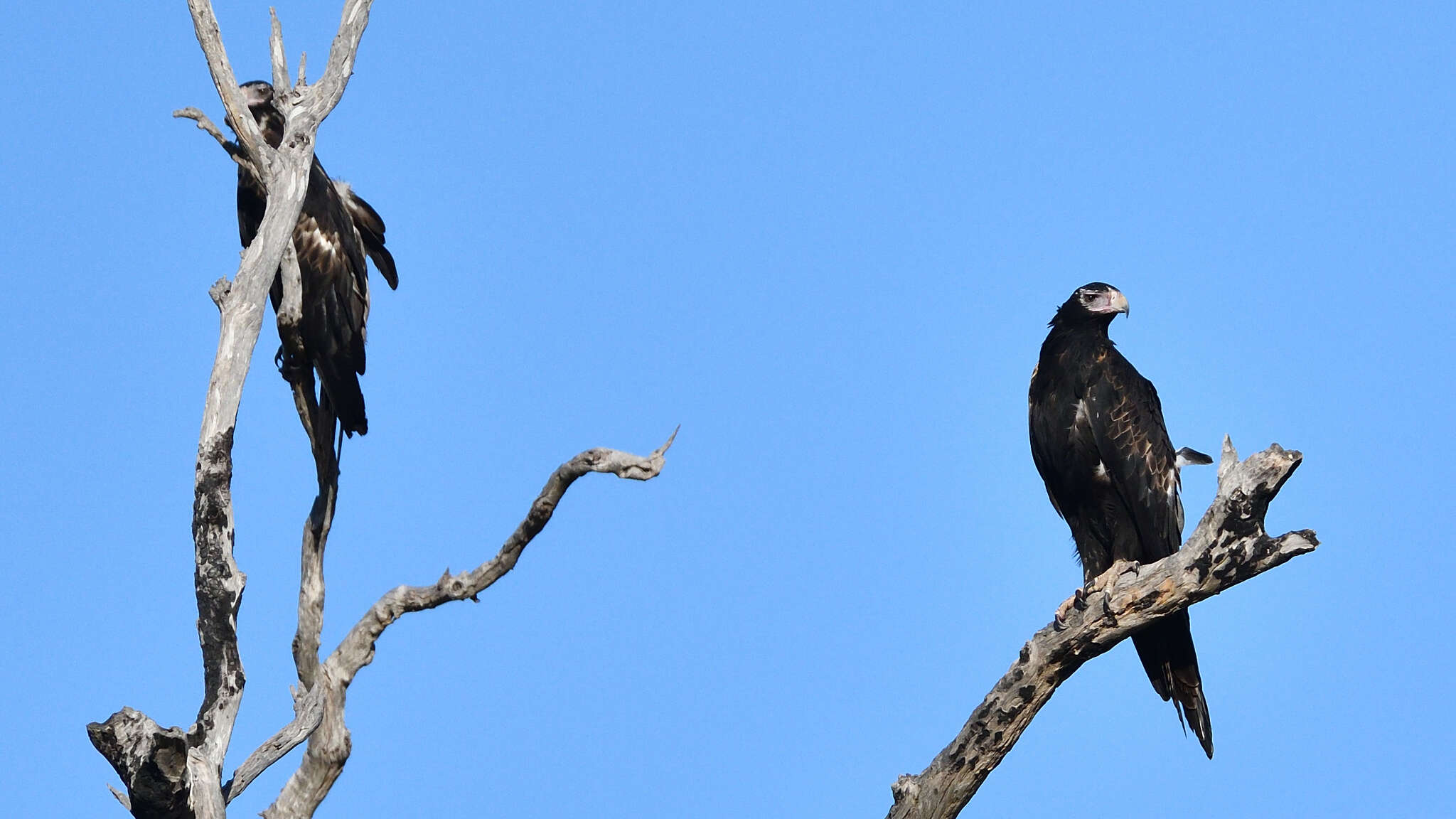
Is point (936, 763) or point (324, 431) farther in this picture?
point (324, 431)

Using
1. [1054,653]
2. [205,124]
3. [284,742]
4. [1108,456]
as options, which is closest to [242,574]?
[284,742]

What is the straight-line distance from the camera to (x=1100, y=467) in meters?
7.80

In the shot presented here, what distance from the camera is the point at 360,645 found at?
7.01 m

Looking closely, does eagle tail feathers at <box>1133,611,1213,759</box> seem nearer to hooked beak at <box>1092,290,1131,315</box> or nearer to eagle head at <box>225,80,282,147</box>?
hooked beak at <box>1092,290,1131,315</box>

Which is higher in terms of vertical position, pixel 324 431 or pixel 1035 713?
pixel 324 431

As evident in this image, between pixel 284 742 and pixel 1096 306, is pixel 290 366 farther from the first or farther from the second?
pixel 1096 306

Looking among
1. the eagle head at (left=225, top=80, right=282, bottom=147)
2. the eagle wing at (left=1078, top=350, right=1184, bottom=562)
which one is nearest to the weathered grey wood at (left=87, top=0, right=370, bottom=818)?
the eagle head at (left=225, top=80, right=282, bottom=147)

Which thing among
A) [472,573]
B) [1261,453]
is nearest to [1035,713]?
[1261,453]

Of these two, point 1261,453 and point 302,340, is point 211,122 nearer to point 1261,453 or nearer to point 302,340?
point 302,340

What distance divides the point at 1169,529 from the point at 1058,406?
2.84 ft

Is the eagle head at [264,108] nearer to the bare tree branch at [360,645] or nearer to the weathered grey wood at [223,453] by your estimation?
the weathered grey wood at [223,453]

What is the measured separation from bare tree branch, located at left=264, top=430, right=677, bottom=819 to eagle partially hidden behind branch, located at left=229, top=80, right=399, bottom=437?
1472mm

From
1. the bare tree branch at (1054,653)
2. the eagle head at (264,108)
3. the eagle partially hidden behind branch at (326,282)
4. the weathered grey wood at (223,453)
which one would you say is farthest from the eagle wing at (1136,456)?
the eagle head at (264,108)

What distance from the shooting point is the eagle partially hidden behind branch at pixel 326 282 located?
25.8ft
